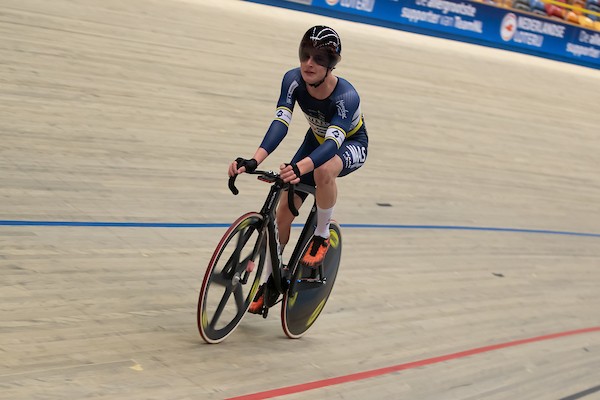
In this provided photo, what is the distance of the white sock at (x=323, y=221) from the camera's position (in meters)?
3.25

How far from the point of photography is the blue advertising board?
13.1 metres

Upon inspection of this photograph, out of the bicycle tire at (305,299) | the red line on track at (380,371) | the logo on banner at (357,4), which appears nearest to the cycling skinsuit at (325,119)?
the bicycle tire at (305,299)

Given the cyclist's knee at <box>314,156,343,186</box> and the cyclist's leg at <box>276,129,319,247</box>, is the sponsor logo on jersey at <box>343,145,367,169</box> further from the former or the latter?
the cyclist's leg at <box>276,129,319,247</box>

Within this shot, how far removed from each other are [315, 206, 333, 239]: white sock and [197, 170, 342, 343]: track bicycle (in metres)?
0.07

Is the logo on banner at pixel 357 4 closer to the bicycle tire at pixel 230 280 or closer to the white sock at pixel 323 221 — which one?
the white sock at pixel 323 221

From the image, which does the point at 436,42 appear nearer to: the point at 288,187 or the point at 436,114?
the point at 436,114

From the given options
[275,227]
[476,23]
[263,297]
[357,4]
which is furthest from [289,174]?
[476,23]

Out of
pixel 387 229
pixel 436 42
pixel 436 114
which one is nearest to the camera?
pixel 387 229

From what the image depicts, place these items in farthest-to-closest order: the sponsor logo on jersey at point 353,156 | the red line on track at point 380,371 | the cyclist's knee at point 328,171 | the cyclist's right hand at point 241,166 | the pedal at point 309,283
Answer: the pedal at point 309,283
the sponsor logo on jersey at point 353,156
the cyclist's knee at point 328,171
the red line on track at point 380,371
the cyclist's right hand at point 241,166

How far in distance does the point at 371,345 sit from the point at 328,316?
0.94ft

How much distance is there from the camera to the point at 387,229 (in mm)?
5555

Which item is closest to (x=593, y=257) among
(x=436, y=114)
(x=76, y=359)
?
(x=436, y=114)

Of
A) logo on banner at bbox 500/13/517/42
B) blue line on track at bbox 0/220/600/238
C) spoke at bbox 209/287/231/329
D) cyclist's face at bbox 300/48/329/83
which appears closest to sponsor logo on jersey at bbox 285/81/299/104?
cyclist's face at bbox 300/48/329/83

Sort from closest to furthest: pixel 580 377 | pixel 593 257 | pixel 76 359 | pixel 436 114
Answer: pixel 76 359
pixel 580 377
pixel 593 257
pixel 436 114
